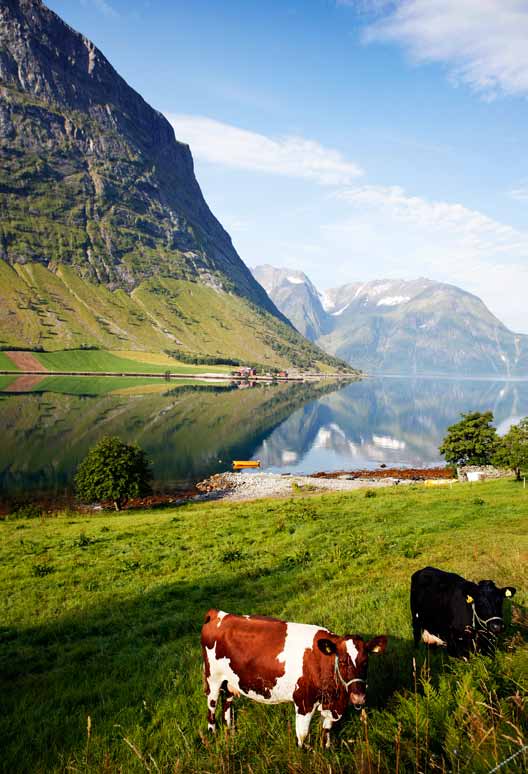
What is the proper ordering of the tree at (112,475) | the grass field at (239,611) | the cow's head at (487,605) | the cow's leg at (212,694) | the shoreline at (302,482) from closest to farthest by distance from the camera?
1. the grass field at (239,611)
2. the cow's leg at (212,694)
3. the cow's head at (487,605)
4. the tree at (112,475)
5. the shoreline at (302,482)

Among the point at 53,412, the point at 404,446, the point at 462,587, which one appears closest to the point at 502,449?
the point at 462,587

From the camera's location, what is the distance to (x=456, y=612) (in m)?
8.43

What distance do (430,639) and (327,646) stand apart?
397 centimetres

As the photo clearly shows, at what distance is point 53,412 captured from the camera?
387 feet

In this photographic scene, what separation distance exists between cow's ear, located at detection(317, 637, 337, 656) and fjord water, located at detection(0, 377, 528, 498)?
56.6m

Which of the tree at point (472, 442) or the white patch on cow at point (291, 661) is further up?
the white patch on cow at point (291, 661)

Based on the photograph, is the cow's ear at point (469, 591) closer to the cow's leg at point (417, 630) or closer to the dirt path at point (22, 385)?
the cow's leg at point (417, 630)

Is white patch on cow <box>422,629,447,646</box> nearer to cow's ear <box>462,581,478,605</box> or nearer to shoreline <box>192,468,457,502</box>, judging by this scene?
cow's ear <box>462,581,478,605</box>

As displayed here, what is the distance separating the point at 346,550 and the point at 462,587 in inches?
440

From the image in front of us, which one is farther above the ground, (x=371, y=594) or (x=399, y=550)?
(x=371, y=594)

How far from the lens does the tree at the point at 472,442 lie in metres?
57.3

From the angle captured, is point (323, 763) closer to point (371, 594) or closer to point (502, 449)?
point (371, 594)

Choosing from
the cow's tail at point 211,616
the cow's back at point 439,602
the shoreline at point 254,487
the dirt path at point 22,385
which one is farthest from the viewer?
the dirt path at point 22,385

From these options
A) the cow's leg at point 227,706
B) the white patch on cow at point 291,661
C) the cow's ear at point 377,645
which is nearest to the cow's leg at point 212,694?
the cow's leg at point 227,706
